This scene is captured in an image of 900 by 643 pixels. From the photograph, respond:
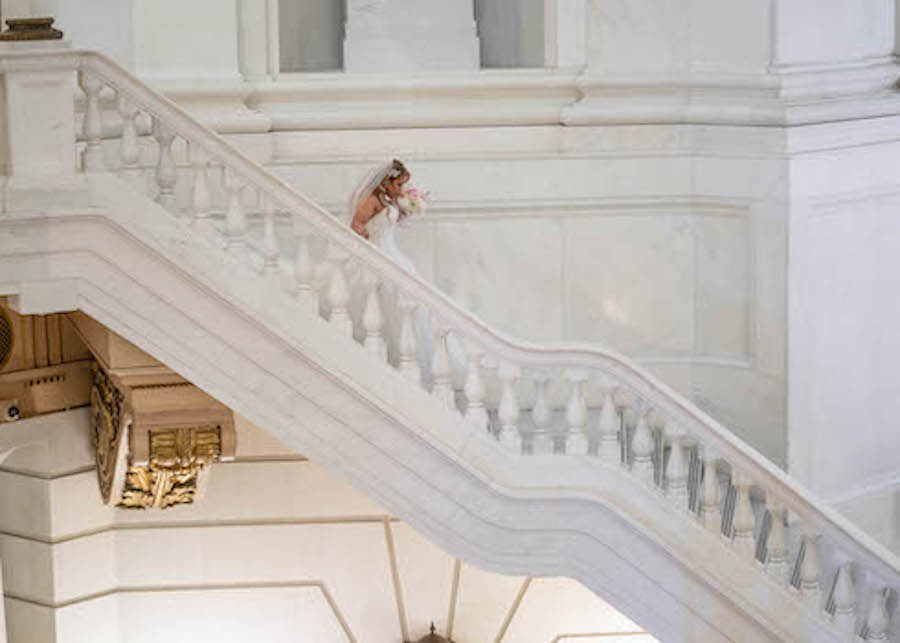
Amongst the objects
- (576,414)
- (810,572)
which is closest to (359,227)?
(576,414)

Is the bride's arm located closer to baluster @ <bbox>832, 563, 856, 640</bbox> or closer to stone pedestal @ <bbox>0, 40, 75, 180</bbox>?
stone pedestal @ <bbox>0, 40, 75, 180</bbox>

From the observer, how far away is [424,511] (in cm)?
869

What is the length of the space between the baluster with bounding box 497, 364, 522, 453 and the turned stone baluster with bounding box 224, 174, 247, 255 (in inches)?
43.0

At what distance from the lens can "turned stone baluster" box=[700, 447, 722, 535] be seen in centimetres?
862

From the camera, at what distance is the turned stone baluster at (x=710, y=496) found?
8625 millimetres

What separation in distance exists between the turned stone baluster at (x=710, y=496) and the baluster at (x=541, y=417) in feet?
1.96

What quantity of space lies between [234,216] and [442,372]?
97 cm

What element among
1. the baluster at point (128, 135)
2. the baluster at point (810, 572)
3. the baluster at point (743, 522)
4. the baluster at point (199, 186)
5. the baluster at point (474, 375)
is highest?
the baluster at point (128, 135)

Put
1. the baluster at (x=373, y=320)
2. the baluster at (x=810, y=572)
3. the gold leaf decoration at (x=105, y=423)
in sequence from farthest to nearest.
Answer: the gold leaf decoration at (x=105, y=423)
the baluster at (x=810, y=572)
the baluster at (x=373, y=320)

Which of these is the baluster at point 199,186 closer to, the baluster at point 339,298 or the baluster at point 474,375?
the baluster at point 339,298

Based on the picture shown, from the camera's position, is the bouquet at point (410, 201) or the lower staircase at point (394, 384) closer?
the lower staircase at point (394, 384)

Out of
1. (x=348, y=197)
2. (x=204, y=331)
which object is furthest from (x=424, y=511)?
(x=348, y=197)

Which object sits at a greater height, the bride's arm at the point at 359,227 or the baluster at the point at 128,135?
the baluster at the point at 128,135

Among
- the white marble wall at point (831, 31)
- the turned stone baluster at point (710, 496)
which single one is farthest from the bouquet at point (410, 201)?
the white marble wall at point (831, 31)
